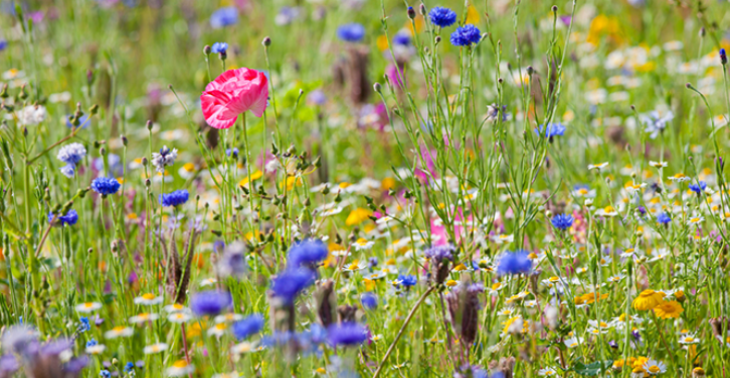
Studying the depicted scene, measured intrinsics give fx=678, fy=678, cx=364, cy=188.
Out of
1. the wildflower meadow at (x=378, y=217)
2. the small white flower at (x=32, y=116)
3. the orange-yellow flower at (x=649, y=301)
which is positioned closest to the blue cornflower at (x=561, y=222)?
the wildflower meadow at (x=378, y=217)

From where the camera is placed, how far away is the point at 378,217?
242 cm

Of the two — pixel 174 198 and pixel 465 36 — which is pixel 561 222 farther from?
pixel 174 198

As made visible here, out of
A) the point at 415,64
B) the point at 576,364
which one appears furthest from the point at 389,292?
the point at 415,64

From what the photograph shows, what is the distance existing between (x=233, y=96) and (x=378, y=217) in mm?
972

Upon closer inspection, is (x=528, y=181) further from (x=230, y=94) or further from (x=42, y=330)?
(x=42, y=330)

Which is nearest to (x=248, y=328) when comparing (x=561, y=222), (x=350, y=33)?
(x=561, y=222)

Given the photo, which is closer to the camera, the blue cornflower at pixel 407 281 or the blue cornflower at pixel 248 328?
the blue cornflower at pixel 248 328

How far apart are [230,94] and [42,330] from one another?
656mm

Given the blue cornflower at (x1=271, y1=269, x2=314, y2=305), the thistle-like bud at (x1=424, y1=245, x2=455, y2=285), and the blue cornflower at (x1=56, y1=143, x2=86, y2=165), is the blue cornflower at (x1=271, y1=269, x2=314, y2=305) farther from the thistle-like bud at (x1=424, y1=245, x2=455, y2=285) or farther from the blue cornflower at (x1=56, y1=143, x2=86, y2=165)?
the blue cornflower at (x1=56, y1=143, x2=86, y2=165)

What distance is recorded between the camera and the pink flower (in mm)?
1570

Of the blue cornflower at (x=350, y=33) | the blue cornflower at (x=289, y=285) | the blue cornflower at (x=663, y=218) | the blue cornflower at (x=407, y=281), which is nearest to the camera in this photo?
the blue cornflower at (x=289, y=285)

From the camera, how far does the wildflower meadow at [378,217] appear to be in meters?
1.39

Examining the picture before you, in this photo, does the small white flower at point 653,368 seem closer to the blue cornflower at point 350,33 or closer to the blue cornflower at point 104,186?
the blue cornflower at point 104,186

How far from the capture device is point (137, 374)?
1641 millimetres
